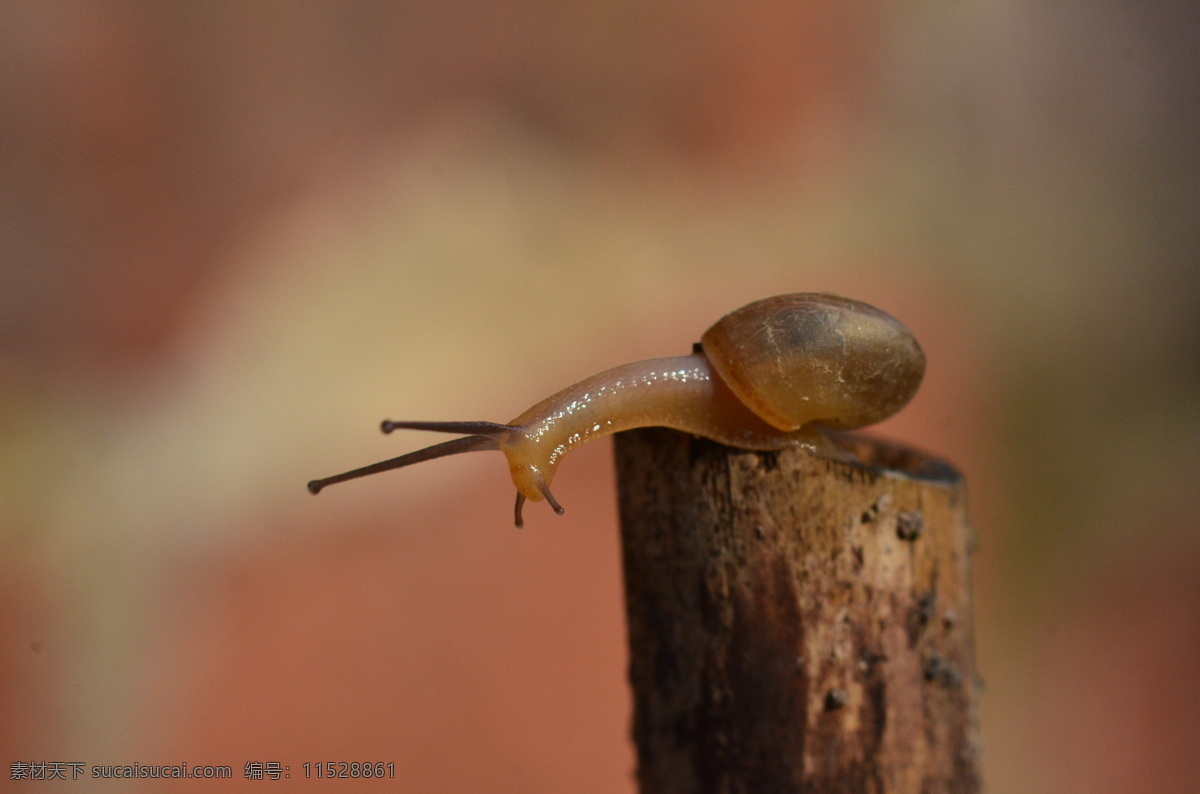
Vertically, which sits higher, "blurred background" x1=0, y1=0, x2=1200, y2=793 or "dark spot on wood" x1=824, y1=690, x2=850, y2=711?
"blurred background" x1=0, y1=0, x2=1200, y2=793

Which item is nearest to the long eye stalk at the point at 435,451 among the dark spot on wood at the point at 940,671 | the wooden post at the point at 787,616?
the wooden post at the point at 787,616

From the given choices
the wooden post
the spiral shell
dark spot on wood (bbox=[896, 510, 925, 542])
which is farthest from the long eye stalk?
dark spot on wood (bbox=[896, 510, 925, 542])

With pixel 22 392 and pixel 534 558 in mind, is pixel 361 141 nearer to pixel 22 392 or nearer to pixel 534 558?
pixel 22 392

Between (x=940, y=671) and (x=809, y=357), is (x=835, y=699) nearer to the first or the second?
(x=940, y=671)

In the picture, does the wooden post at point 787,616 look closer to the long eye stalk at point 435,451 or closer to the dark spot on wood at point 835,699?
the dark spot on wood at point 835,699

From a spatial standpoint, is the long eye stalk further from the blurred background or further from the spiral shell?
the blurred background

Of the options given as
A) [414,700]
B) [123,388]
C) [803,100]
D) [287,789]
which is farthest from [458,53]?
[287,789]
